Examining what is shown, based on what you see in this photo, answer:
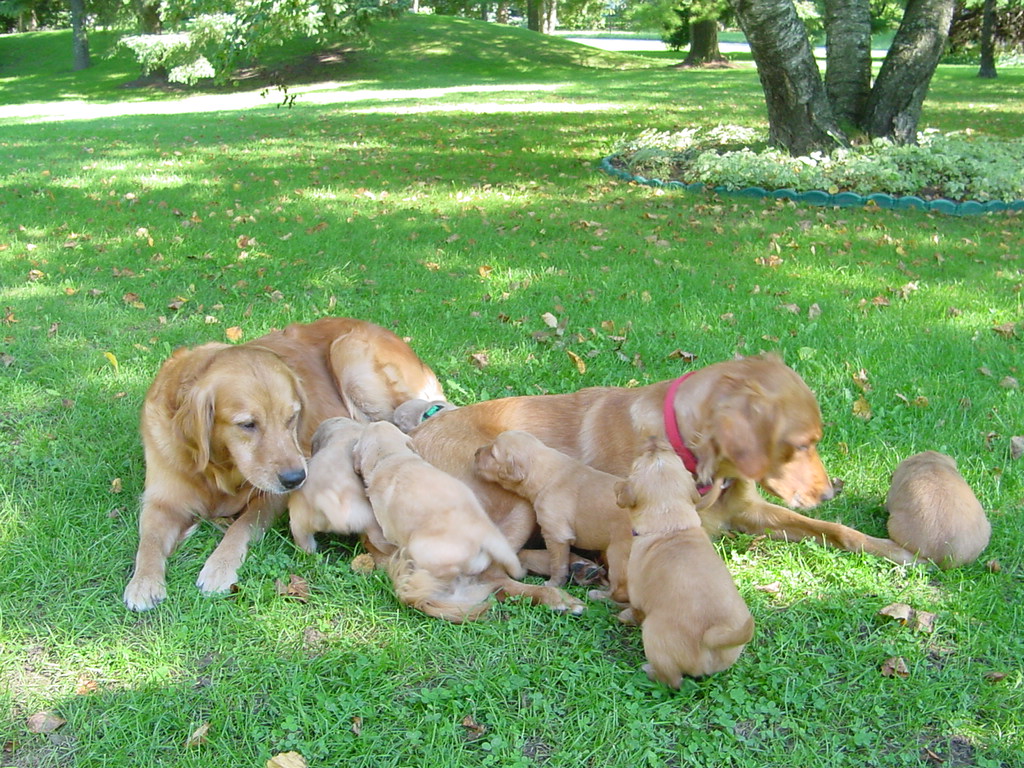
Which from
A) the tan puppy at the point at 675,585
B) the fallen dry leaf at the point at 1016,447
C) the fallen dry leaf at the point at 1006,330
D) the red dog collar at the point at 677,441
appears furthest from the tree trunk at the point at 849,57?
the tan puppy at the point at 675,585

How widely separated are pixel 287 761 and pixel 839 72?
1268 centimetres

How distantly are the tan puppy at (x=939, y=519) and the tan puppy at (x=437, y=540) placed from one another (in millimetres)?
1854

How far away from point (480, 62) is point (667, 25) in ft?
27.8

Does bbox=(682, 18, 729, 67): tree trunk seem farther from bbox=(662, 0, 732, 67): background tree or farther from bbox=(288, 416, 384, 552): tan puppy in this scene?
bbox=(288, 416, 384, 552): tan puppy

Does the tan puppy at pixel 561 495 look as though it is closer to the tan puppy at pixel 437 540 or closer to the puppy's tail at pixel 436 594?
the tan puppy at pixel 437 540

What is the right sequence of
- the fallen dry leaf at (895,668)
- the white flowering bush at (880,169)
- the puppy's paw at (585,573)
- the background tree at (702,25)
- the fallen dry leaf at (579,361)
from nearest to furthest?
the fallen dry leaf at (895,668), the puppy's paw at (585,573), the fallen dry leaf at (579,361), the white flowering bush at (880,169), the background tree at (702,25)

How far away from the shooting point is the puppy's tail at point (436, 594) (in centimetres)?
362

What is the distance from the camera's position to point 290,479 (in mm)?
4109

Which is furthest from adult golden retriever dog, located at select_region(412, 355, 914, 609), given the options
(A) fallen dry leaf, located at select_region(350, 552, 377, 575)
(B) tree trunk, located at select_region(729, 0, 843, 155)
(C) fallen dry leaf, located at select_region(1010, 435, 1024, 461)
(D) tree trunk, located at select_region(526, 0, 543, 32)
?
(D) tree trunk, located at select_region(526, 0, 543, 32)

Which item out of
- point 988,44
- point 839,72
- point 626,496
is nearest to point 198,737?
point 626,496

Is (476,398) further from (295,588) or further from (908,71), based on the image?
(908,71)

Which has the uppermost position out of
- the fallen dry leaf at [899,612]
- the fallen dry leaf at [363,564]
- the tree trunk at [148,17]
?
the tree trunk at [148,17]

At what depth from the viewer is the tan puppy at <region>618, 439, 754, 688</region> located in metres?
3.04

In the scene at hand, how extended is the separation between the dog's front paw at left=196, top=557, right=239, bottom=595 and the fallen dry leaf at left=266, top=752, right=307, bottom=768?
3.72ft
